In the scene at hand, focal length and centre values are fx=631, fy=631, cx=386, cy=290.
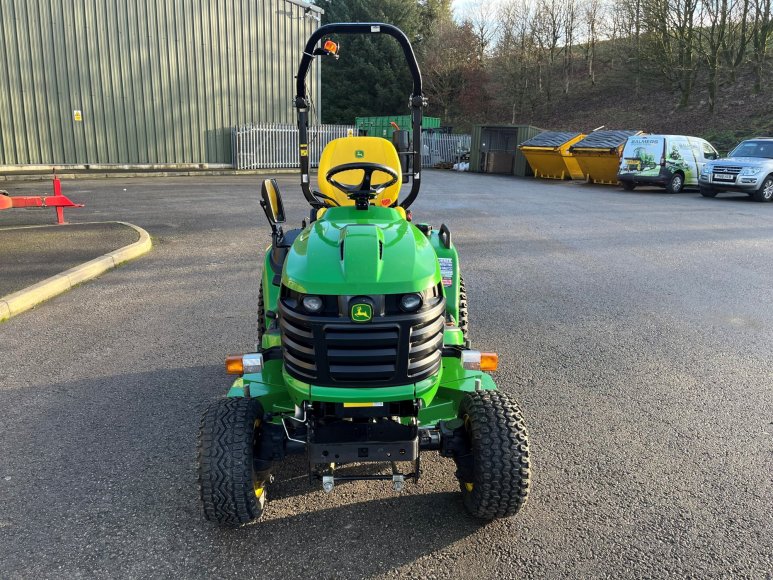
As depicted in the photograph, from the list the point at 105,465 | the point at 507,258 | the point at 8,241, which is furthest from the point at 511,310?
the point at 8,241

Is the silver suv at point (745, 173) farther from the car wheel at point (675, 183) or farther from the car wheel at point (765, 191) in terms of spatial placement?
the car wheel at point (675, 183)

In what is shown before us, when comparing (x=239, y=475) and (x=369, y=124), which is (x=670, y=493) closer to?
(x=239, y=475)

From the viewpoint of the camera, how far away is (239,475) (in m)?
2.63

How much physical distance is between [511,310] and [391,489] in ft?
11.5

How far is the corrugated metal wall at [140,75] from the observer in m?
20.3

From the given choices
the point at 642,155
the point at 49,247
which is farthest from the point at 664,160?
the point at 49,247

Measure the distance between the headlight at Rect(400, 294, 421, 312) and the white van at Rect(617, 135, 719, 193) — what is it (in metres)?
18.7

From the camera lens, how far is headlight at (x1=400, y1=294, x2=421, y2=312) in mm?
2504

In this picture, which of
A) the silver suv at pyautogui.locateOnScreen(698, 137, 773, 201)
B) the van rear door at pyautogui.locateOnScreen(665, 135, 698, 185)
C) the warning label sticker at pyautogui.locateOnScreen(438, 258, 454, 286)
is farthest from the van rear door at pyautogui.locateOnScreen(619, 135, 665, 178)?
the warning label sticker at pyautogui.locateOnScreen(438, 258, 454, 286)

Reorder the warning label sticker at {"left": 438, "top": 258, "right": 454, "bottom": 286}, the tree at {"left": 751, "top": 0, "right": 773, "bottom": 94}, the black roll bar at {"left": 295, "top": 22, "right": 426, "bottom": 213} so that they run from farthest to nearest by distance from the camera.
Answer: the tree at {"left": 751, "top": 0, "right": 773, "bottom": 94} → the black roll bar at {"left": 295, "top": 22, "right": 426, "bottom": 213} → the warning label sticker at {"left": 438, "top": 258, "right": 454, "bottom": 286}

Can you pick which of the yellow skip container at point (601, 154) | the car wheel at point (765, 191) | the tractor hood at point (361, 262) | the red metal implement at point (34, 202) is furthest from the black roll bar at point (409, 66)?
the yellow skip container at point (601, 154)

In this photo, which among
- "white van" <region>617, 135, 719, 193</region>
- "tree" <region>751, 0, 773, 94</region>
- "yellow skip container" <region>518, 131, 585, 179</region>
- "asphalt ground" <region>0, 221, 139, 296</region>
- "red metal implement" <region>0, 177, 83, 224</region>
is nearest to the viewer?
"asphalt ground" <region>0, 221, 139, 296</region>

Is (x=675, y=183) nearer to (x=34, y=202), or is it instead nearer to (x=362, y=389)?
(x=34, y=202)

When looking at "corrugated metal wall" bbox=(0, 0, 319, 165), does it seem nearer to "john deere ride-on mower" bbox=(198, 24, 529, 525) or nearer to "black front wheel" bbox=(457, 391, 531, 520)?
"john deere ride-on mower" bbox=(198, 24, 529, 525)
